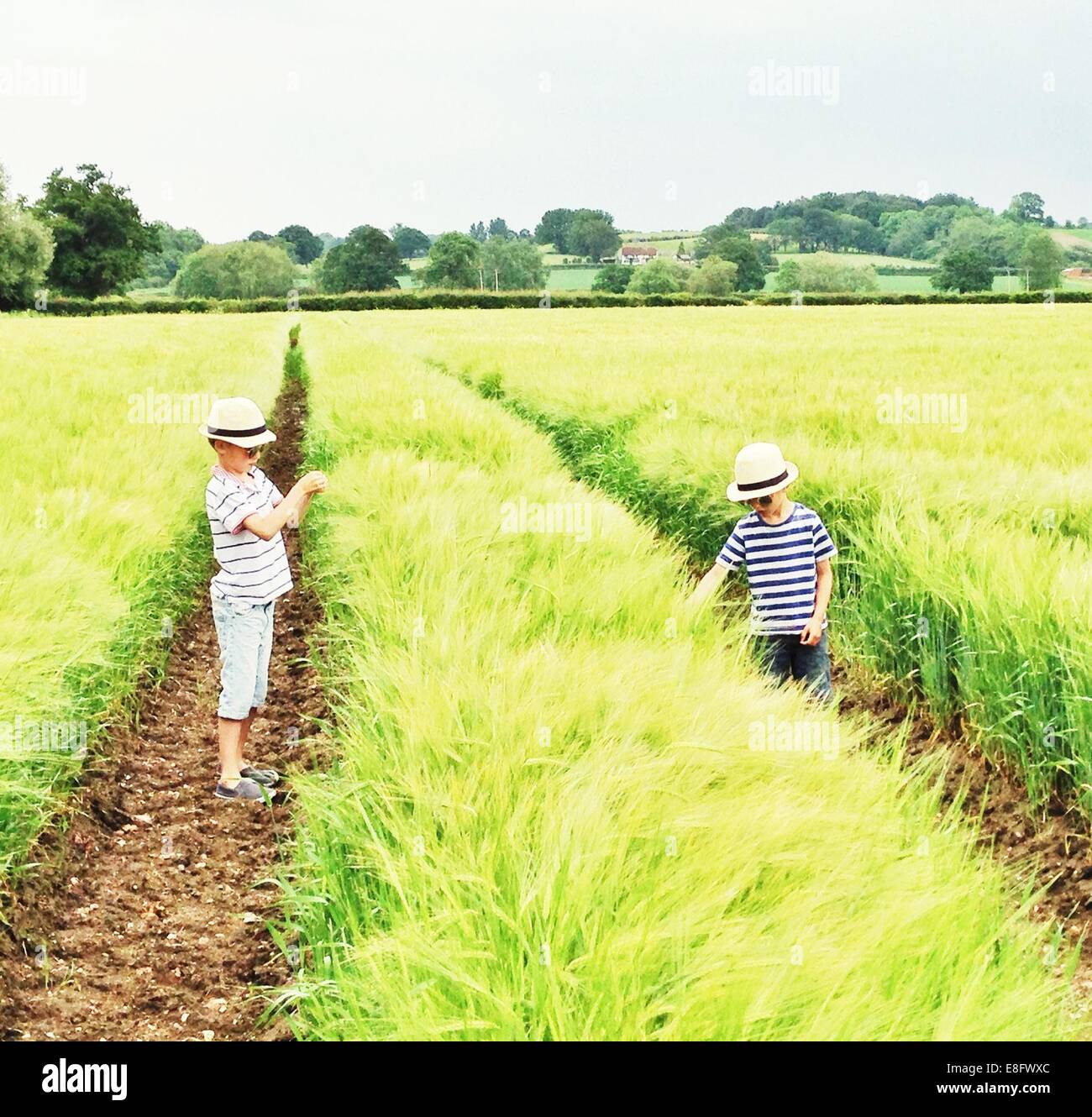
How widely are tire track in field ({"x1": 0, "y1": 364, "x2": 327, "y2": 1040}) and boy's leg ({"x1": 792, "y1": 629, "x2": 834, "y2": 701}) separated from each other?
1.94 meters

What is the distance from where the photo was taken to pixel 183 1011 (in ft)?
8.77

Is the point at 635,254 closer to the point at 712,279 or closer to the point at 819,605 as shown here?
the point at 712,279

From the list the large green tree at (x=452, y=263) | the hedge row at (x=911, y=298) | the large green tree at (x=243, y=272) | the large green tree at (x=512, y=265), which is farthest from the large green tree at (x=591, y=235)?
the hedge row at (x=911, y=298)

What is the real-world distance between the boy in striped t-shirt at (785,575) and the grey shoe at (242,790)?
1.83m

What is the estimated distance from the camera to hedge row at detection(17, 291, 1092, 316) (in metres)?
57.9

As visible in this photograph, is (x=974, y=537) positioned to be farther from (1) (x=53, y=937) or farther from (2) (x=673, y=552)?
(1) (x=53, y=937)

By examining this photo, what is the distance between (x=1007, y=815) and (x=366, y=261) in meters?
75.2

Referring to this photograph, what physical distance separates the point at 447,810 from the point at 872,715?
268 cm

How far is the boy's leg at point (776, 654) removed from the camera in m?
4.27

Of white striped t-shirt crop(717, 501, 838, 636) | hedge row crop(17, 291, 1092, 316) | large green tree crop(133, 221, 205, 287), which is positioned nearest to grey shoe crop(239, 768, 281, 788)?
white striped t-shirt crop(717, 501, 838, 636)

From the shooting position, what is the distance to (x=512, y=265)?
84.2 metres

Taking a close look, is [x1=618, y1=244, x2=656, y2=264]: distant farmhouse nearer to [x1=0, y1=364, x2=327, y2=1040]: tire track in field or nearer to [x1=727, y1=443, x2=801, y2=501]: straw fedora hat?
[x1=727, y1=443, x2=801, y2=501]: straw fedora hat

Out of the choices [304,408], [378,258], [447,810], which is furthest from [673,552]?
[378,258]

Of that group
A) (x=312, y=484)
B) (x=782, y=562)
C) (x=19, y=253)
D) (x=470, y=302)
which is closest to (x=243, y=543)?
(x=312, y=484)
